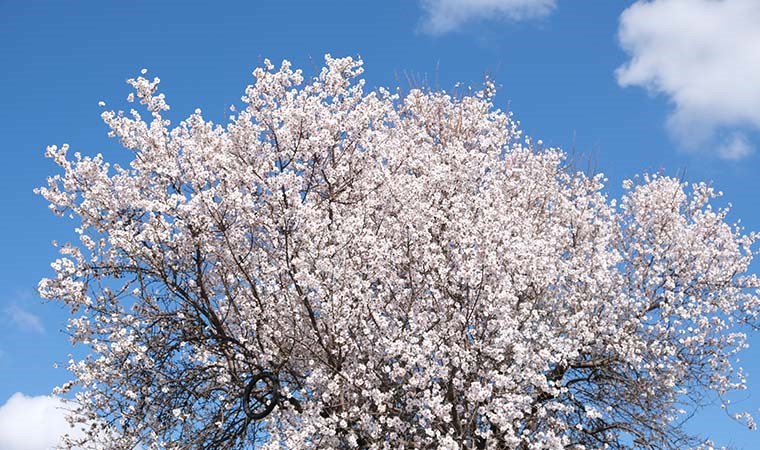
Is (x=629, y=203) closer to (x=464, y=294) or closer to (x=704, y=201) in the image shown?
(x=704, y=201)

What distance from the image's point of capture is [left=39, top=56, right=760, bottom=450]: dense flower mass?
485 inches

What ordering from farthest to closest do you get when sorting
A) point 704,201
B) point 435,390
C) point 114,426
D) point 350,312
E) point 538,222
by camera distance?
point 704,201 < point 538,222 < point 114,426 < point 350,312 < point 435,390

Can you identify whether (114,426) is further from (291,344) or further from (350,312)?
(350,312)

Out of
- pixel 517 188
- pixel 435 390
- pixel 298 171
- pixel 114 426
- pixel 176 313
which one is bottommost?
pixel 435 390

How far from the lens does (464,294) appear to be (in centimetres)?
1332

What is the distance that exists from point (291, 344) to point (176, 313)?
2138mm

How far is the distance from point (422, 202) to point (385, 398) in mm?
4229

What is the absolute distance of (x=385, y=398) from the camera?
39.9ft

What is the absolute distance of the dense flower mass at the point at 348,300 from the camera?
40.4 ft

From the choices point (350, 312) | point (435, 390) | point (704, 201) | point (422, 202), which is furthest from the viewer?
point (704, 201)

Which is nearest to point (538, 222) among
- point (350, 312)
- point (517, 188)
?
point (517, 188)

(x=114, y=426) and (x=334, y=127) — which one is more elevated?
(x=334, y=127)

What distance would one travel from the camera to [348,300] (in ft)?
40.6

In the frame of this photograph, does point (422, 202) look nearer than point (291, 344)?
No
